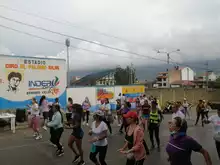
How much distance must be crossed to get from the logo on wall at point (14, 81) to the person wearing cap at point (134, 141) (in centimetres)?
1125

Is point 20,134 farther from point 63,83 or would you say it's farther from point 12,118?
point 63,83

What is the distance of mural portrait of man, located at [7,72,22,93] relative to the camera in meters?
14.3

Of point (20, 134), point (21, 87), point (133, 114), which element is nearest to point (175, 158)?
point (133, 114)

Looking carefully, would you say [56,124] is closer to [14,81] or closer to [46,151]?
[46,151]

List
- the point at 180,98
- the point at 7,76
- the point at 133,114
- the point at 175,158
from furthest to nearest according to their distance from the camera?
the point at 180,98
the point at 7,76
the point at 133,114
the point at 175,158

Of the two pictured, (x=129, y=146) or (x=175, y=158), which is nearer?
(x=175, y=158)

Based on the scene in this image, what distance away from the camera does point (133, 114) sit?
4559mm

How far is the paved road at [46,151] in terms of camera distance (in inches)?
284

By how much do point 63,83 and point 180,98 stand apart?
19532 millimetres

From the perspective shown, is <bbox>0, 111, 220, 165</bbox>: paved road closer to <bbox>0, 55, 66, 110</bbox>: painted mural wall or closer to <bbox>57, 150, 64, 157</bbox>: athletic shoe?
<bbox>57, 150, 64, 157</bbox>: athletic shoe

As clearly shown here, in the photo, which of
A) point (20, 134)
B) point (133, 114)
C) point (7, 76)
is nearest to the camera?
point (133, 114)

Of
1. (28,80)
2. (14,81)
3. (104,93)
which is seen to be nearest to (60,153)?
(14,81)

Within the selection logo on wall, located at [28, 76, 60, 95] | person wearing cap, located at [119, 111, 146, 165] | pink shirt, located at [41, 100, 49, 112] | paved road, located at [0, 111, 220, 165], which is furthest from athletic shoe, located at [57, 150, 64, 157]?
logo on wall, located at [28, 76, 60, 95]

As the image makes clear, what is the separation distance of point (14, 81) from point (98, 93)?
7.85 meters
